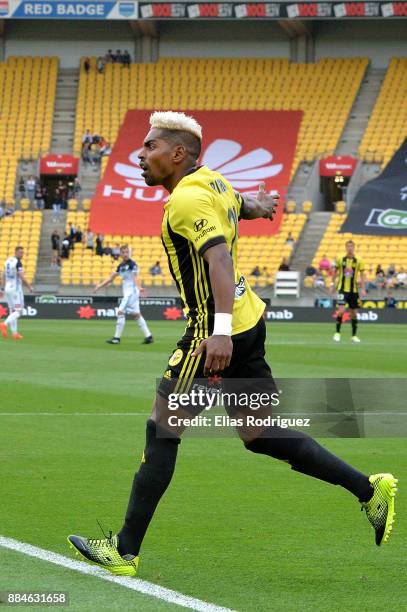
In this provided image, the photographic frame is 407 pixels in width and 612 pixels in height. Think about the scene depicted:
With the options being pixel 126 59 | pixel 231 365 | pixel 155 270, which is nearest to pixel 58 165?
pixel 126 59

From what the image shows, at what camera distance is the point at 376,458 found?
9.89 m

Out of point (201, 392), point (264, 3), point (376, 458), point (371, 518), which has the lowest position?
point (376, 458)

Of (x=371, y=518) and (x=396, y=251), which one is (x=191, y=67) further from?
(x=371, y=518)

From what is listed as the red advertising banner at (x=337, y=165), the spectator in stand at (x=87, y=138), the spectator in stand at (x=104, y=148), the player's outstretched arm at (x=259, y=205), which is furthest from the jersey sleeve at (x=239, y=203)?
the spectator in stand at (x=87, y=138)

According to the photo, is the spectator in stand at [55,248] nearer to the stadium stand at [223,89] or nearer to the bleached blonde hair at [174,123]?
the stadium stand at [223,89]

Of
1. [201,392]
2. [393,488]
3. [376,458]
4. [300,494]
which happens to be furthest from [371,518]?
[376,458]

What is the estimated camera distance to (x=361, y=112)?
52.3 m

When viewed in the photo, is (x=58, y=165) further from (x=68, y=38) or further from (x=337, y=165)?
(x=337, y=165)

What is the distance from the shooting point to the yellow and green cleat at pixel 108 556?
5703 mm

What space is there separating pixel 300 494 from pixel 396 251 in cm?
3792

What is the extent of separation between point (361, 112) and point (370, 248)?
371 inches

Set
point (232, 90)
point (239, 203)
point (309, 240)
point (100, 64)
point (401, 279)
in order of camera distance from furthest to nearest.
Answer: point (100, 64)
point (232, 90)
point (309, 240)
point (401, 279)
point (239, 203)

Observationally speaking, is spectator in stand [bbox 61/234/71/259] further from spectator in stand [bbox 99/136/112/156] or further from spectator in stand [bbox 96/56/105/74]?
spectator in stand [bbox 96/56/105/74]

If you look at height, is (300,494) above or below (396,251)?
above
